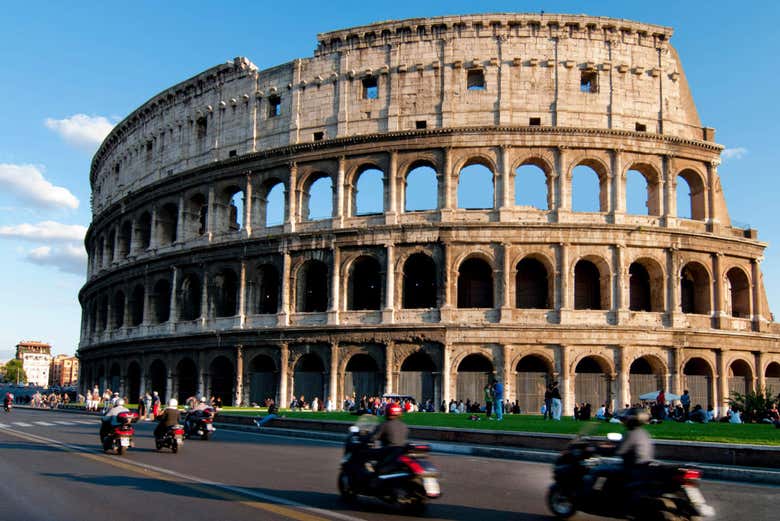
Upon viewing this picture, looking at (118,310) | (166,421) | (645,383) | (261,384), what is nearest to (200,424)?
(166,421)

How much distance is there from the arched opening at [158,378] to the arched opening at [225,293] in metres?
5.08

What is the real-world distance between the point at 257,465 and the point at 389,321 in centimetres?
2030

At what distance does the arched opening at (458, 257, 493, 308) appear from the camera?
115 ft

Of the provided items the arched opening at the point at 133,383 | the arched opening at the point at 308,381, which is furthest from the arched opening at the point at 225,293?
the arched opening at the point at 133,383

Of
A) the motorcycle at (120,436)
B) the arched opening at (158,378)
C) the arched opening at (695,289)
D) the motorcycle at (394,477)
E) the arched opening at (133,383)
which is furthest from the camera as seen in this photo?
the arched opening at (133,383)

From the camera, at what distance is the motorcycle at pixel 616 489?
7.59 meters

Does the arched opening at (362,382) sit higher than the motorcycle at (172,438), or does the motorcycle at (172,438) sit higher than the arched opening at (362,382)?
the arched opening at (362,382)

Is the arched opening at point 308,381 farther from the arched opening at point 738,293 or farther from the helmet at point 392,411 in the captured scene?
the helmet at point 392,411

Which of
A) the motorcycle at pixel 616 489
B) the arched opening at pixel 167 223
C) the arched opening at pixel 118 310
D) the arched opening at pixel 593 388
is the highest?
the arched opening at pixel 167 223

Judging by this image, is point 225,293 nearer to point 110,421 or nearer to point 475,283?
point 475,283

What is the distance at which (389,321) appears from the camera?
33625mm

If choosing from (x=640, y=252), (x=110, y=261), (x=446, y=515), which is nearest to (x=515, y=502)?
(x=446, y=515)

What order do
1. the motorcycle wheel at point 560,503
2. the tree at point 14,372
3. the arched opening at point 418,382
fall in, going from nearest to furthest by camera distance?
1. the motorcycle wheel at point 560,503
2. the arched opening at point 418,382
3. the tree at point 14,372

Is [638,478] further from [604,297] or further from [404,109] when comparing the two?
[404,109]
